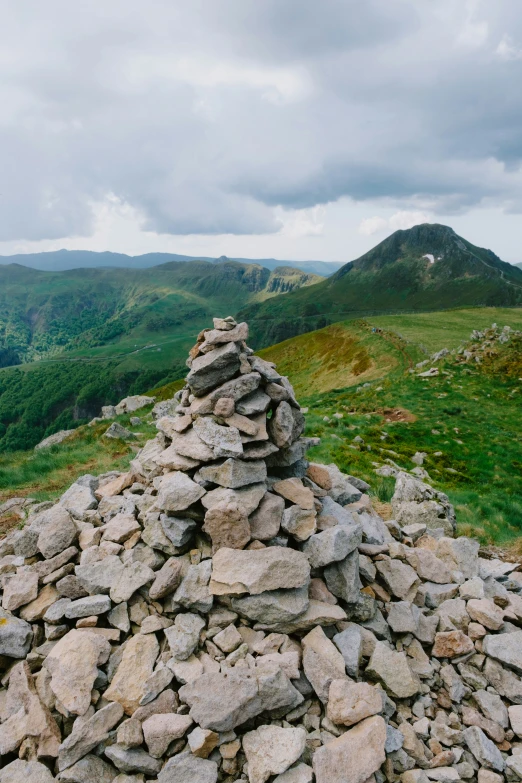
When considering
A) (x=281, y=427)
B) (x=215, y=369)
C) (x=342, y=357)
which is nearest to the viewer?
(x=215, y=369)

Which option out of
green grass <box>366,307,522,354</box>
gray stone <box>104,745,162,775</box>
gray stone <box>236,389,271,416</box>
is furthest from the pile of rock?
gray stone <box>104,745,162,775</box>

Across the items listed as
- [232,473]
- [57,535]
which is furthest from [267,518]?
[57,535]

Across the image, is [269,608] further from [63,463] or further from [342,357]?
[342,357]

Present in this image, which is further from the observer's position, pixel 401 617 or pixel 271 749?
pixel 401 617

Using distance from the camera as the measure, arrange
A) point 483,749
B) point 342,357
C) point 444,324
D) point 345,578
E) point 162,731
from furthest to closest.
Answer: point 444,324 → point 342,357 → point 345,578 → point 483,749 → point 162,731

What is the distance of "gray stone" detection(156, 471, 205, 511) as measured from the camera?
29.7 ft

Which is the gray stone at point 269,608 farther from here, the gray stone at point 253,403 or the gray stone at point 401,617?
the gray stone at point 253,403

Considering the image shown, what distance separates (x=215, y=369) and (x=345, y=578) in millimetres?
5717

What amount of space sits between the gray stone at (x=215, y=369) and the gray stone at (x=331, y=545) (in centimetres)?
449

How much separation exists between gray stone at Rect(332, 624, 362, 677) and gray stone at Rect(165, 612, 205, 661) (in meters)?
2.65

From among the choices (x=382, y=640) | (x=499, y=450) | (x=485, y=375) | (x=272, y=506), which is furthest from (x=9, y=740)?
(x=485, y=375)

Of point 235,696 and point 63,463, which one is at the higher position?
point 235,696

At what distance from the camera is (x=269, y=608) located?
7.88 metres

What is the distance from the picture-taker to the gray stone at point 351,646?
745cm
